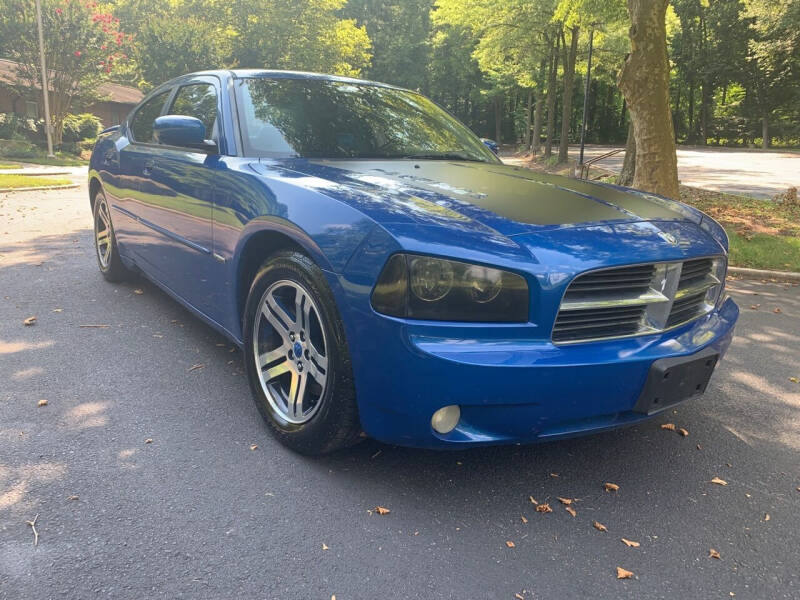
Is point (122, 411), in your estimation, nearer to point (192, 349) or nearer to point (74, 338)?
point (192, 349)

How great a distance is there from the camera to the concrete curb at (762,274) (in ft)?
22.6

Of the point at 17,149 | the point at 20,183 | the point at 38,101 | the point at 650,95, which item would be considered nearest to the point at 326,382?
the point at 650,95

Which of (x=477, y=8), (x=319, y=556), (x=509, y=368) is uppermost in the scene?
(x=477, y=8)

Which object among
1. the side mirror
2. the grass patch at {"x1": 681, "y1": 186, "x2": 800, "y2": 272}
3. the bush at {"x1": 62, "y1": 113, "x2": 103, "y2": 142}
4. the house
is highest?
the house

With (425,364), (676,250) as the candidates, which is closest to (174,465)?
(425,364)

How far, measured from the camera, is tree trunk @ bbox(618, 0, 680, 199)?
340 inches

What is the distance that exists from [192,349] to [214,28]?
3523 centimetres

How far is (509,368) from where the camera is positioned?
213 cm

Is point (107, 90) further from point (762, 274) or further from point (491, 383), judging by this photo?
point (491, 383)

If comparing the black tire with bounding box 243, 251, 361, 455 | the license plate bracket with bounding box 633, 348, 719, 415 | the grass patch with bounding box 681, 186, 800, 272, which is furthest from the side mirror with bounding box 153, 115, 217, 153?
A: the grass patch with bounding box 681, 186, 800, 272

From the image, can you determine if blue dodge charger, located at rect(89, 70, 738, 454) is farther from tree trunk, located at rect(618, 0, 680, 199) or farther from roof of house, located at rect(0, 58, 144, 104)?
roof of house, located at rect(0, 58, 144, 104)

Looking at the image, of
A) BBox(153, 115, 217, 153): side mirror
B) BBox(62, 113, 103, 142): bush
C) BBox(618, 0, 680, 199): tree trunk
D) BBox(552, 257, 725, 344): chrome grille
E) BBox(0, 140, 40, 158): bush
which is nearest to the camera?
BBox(552, 257, 725, 344): chrome grille

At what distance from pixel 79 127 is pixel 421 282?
35.3m

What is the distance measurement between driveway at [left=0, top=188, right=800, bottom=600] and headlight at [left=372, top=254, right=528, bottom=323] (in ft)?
2.48
